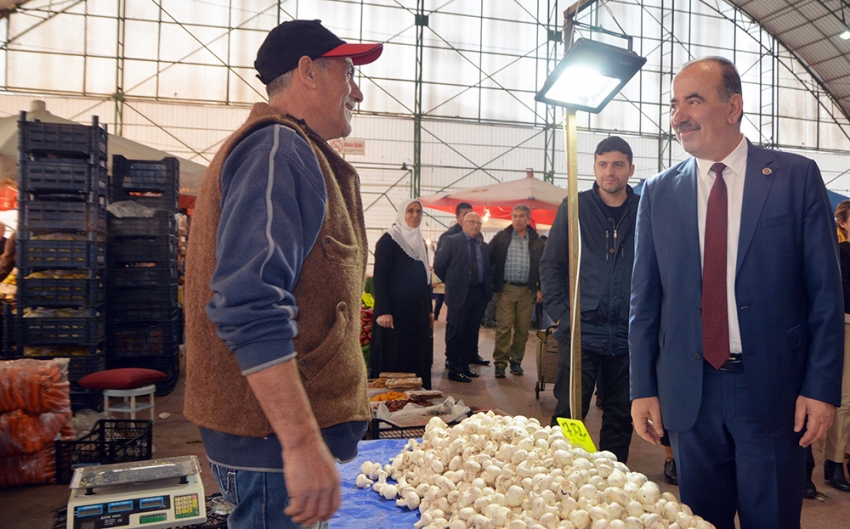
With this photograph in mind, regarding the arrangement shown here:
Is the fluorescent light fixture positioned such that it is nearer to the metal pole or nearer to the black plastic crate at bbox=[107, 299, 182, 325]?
the metal pole

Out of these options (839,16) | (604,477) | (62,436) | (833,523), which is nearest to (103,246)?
(62,436)

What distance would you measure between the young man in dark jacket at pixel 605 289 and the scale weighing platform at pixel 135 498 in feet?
6.40

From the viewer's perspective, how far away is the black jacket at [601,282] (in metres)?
3.11

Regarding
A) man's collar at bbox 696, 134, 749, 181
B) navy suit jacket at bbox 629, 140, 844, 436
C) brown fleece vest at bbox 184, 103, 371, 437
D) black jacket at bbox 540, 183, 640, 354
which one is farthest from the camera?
black jacket at bbox 540, 183, 640, 354

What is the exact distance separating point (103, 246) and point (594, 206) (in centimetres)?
417

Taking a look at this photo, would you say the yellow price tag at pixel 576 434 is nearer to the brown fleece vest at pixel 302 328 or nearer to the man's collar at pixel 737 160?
the man's collar at pixel 737 160

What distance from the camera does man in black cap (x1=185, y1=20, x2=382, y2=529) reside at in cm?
102

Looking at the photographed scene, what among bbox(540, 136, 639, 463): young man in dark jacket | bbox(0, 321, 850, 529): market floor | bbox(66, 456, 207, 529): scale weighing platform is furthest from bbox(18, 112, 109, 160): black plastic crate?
bbox(540, 136, 639, 463): young man in dark jacket

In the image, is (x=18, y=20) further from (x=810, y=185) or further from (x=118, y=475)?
(x=810, y=185)

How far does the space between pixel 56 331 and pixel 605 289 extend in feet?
13.6

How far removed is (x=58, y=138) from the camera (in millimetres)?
4672

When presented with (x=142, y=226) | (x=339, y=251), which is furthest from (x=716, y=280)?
(x=142, y=226)

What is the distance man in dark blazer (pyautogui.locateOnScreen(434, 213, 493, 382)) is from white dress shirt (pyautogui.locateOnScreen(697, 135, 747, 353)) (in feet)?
16.0

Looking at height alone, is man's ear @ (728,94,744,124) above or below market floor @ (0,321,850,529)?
above
